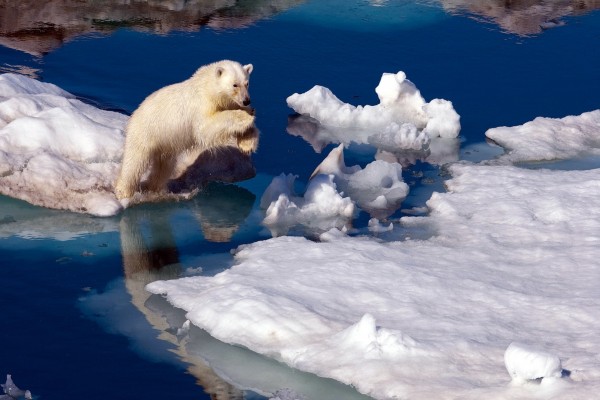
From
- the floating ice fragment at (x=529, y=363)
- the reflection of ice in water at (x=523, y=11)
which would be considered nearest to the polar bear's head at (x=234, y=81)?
the floating ice fragment at (x=529, y=363)

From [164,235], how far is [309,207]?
1.21 metres

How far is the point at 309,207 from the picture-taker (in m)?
8.55

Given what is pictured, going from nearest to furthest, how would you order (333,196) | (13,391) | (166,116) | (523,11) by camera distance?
(13,391) → (166,116) → (333,196) → (523,11)

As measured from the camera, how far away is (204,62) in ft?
39.5

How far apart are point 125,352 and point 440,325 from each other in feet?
6.43

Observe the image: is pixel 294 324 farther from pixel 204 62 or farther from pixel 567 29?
pixel 567 29

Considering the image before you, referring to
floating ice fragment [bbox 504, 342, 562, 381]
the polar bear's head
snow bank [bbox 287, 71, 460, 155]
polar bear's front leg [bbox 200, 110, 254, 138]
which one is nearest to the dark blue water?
snow bank [bbox 287, 71, 460, 155]

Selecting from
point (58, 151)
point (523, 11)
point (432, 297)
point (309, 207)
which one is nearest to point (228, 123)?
point (309, 207)

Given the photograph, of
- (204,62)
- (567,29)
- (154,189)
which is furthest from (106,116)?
(567,29)

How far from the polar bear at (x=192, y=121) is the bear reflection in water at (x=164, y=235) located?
0.33 metres

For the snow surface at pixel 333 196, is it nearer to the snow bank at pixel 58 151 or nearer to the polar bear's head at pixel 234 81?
the polar bear's head at pixel 234 81

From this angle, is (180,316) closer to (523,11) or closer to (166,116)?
(166,116)

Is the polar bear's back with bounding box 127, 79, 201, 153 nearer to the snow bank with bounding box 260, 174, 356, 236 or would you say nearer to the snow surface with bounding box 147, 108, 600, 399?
the snow bank with bounding box 260, 174, 356, 236

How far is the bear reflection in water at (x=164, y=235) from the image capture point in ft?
22.7
